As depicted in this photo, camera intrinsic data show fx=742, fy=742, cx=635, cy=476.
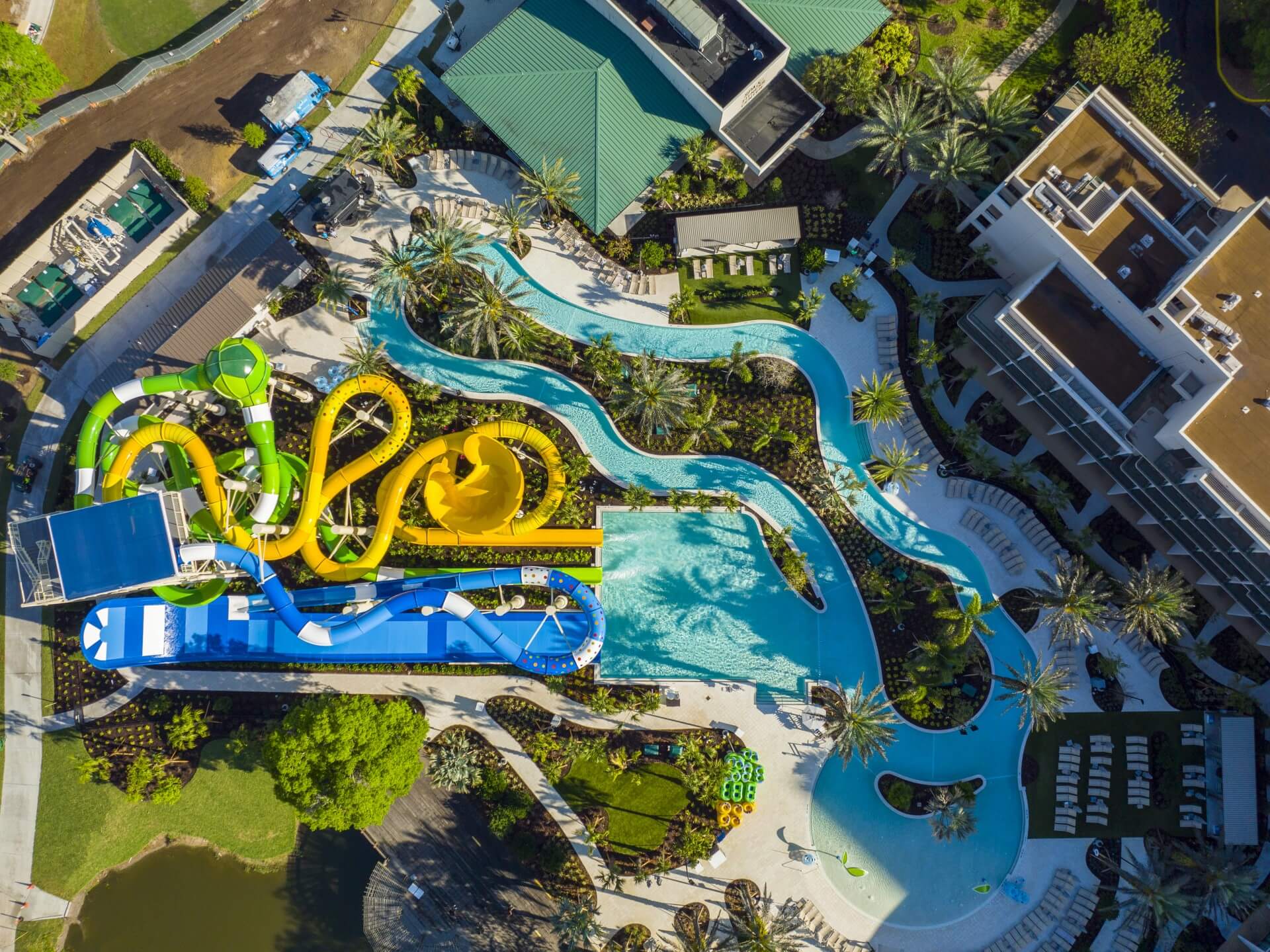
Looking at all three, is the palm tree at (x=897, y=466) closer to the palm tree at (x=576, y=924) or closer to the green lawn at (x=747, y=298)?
the green lawn at (x=747, y=298)

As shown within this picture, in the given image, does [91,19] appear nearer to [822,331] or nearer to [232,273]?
[232,273]

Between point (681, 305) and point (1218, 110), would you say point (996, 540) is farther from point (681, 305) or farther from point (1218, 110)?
point (1218, 110)

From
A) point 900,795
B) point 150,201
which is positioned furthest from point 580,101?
point 900,795

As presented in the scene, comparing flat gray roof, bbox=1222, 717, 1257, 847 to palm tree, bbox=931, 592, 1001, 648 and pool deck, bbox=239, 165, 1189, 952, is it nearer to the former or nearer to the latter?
pool deck, bbox=239, 165, 1189, 952

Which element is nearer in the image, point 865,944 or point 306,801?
point 306,801

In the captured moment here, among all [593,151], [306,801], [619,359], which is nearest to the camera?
[306,801]

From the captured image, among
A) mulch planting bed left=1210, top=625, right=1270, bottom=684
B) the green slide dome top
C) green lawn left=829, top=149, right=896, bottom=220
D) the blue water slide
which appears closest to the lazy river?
the blue water slide

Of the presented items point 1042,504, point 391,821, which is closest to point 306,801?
point 391,821
